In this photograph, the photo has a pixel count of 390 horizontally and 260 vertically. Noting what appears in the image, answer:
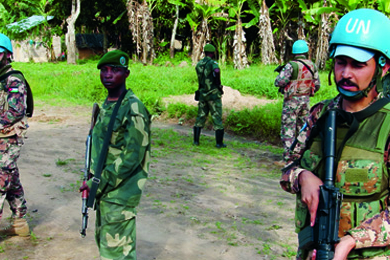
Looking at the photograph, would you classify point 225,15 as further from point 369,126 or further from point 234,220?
point 369,126

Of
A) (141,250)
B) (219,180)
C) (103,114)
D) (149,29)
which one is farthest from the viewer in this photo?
(149,29)

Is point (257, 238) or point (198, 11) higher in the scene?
point (198, 11)

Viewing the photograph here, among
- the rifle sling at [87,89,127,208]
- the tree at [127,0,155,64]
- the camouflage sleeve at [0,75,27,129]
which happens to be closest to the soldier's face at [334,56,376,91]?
the rifle sling at [87,89,127,208]

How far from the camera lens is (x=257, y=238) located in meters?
4.55

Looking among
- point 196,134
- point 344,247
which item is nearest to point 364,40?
point 344,247

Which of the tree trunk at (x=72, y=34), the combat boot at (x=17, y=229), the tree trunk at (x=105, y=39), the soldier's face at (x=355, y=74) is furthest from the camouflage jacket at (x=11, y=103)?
the tree trunk at (x=105, y=39)

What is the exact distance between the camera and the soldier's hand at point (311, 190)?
1733 mm

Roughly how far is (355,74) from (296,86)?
5460 millimetres

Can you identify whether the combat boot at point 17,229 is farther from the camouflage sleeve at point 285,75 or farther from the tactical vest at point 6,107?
the camouflage sleeve at point 285,75

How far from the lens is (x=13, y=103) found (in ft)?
13.7

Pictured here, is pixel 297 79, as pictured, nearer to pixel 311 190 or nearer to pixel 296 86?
pixel 296 86

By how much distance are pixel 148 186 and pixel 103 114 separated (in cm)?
312

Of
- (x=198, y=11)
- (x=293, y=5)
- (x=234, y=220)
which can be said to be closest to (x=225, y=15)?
(x=198, y=11)

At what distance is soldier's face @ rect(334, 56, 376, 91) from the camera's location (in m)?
1.76
